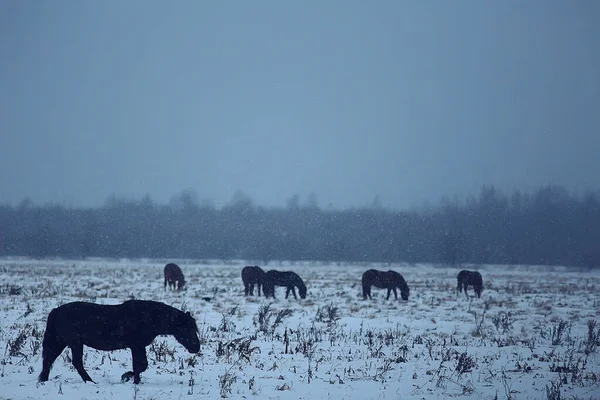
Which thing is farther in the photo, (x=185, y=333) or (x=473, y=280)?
(x=473, y=280)

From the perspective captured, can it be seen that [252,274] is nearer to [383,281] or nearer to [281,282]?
[281,282]

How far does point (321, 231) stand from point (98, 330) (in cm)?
9847

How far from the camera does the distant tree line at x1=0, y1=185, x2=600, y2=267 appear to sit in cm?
8006

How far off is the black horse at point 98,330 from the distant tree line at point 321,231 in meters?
65.9

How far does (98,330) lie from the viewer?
686 cm

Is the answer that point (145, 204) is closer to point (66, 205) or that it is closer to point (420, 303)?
point (66, 205)

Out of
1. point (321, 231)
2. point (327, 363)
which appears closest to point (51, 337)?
point (327, 363)

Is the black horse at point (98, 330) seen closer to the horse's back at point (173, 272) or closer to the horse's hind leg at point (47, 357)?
the horse's hind leg at point (47, 357)

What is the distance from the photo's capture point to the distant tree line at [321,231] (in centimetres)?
8006

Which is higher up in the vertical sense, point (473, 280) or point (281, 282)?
point (473, 280)

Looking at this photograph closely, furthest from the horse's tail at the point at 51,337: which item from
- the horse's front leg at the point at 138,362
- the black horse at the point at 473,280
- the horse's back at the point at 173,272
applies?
the black horse at the point at 473,280

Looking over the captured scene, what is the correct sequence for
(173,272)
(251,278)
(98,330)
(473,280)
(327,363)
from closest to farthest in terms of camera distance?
1. (98,330)
2. (327,363)
3. (251,278)
4. (473,280)
5. (173,272)

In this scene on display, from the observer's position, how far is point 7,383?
683 cm

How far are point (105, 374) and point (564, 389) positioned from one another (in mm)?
6842
